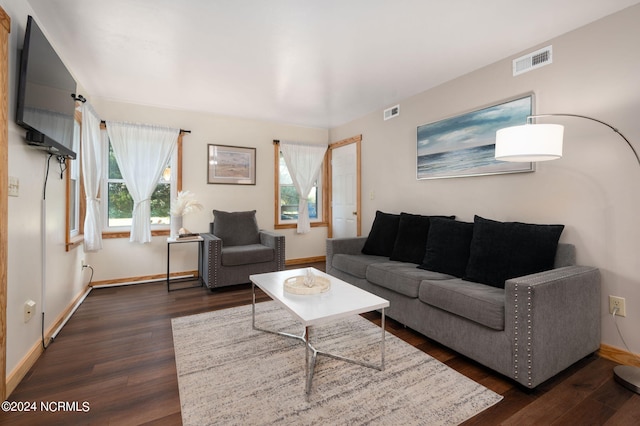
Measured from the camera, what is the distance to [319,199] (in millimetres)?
5406

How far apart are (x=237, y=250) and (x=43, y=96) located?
90.4 inches

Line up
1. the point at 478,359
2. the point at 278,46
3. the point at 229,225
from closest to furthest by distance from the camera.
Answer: the point at 478,359
the point at 278,46
the point at 229,225

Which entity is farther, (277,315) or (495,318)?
(277,315)

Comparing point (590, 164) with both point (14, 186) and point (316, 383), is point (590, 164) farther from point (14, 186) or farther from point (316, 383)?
point (14, 186)

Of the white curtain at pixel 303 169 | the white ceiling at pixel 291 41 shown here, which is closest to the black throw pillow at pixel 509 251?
the white ceiling at pixel 291 41

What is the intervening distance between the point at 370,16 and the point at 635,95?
6.11ft

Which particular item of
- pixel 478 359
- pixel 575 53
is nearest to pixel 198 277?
pixel 478 359

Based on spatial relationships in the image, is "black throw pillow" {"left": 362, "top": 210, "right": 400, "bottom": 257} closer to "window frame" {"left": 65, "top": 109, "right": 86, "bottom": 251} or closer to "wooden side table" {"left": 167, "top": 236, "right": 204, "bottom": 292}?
"wooden side table" {"left": 167, "top": 236, "right": 204, "bottom": 292}

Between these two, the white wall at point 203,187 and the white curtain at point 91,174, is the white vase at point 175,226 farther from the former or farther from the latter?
the white curtain at point 91,174

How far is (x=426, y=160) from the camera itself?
3.45 m

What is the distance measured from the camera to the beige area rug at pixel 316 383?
4.98 ft

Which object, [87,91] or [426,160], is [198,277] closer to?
[87,91]

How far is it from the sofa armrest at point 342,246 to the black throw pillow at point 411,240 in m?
0.52

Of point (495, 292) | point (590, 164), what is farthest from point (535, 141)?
point (495, 292)
